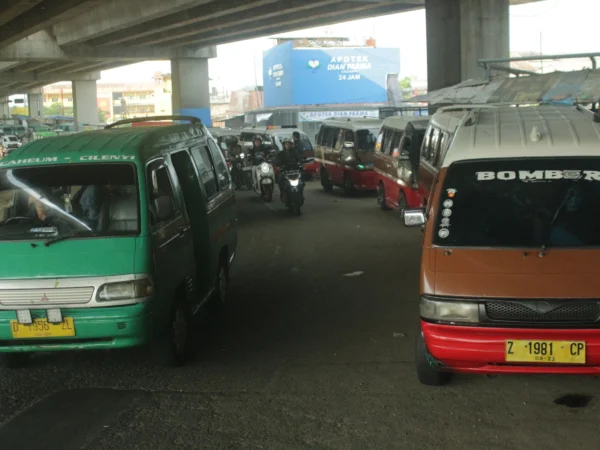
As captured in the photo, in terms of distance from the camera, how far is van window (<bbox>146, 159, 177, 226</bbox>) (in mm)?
5363

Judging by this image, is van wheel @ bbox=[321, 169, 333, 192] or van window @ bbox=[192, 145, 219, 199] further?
van wheel @ bbox=[321, 169, 333, 192]

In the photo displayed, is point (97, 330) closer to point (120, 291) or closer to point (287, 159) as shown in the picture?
point (120, 291)

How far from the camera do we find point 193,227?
6.62 m

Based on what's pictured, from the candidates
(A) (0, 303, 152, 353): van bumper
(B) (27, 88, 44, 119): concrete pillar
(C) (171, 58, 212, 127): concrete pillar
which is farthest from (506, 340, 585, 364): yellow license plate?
(B) (27, 88, 44, 119): concrete pillar

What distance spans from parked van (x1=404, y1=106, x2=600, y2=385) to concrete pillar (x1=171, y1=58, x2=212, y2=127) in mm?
35755

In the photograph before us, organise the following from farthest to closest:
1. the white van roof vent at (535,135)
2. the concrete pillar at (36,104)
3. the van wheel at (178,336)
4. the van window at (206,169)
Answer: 1. the concrete pillar at (36,104)
2. the van window at (206,169)
3. the van wheel at (178,336)
4. the white van roof vent at (535,135)

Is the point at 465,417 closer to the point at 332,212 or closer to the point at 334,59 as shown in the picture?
the point at 332,212

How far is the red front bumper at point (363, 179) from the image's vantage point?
16920mm

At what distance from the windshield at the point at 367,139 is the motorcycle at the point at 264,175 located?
7.33ft

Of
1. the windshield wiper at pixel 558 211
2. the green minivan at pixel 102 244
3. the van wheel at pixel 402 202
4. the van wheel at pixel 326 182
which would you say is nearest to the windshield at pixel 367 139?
the van wheel at pixel 326 182

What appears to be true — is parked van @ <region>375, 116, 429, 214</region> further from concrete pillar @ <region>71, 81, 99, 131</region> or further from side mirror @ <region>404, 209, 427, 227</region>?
concrete pillar @ <region>71, 81, 99, 131</region>

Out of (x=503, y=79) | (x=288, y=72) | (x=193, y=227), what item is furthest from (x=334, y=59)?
(x=193, y=227)

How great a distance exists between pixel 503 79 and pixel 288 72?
1924 inches

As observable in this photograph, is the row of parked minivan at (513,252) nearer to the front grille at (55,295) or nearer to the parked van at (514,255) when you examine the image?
the parked van at (514,255)
